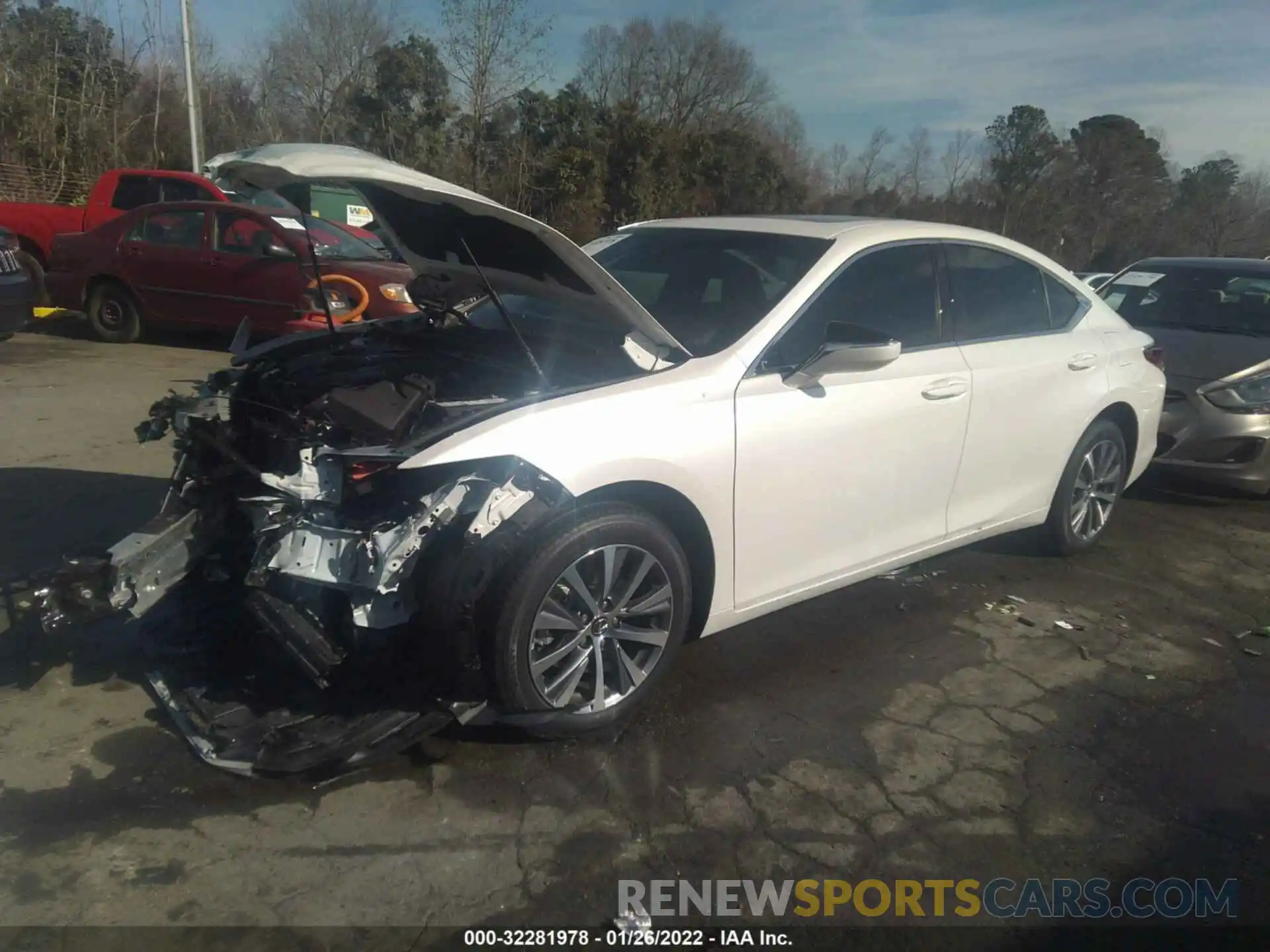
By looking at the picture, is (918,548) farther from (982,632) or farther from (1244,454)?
(1244,454)

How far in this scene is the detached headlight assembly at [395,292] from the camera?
9.85 metres

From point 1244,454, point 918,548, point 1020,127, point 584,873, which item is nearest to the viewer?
point 584,873

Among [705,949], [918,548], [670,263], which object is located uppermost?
[670,263]

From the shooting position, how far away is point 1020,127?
30.1 metres

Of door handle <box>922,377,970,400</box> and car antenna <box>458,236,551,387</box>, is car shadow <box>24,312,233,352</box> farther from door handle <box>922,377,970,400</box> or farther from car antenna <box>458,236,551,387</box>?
door handle <box>922,377,970,400</box>

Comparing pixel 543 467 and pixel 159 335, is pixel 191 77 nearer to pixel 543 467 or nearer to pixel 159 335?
pixel 159 335

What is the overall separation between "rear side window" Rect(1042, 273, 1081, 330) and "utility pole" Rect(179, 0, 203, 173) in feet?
50.4

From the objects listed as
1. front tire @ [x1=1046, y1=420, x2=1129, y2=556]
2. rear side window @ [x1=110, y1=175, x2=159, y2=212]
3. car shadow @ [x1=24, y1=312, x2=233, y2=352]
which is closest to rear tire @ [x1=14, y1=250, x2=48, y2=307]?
car shadow @ [x1=24, y1=312, x2=233, y2=352]

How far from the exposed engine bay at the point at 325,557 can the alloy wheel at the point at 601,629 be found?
0.23 metres

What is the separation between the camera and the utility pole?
16672 mm

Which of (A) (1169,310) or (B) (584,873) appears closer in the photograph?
(B) (584,873)

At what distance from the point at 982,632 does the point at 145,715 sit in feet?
11.5

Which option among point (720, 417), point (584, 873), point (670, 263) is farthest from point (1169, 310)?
point (584, 873)

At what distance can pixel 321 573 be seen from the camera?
302cm
